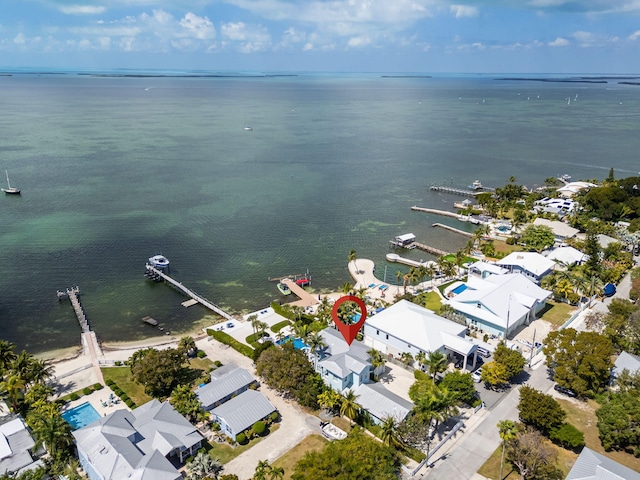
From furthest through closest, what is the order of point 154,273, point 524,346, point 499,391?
point 154,273 < point 524,346 < point 499,391

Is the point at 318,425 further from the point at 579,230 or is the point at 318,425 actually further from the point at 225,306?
the point at 579,230

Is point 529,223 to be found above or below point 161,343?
above

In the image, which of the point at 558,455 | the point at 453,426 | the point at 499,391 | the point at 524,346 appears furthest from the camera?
the point at 524,346

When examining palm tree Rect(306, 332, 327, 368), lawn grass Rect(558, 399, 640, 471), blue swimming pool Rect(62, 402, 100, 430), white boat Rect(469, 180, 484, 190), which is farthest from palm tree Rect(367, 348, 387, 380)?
white boat Rect(469, 180, 484, 190)

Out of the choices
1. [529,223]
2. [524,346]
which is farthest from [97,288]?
[529,223]

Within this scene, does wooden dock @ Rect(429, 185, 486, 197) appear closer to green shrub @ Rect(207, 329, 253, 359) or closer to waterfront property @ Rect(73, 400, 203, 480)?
green shrub @ Rect(207, 329, 253, 359)

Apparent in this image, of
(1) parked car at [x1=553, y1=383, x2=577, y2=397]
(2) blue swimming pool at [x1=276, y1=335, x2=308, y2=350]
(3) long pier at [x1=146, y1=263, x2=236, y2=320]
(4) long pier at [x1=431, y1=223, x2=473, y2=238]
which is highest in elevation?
(4) long pier at [x1=431, y1=223, x2=473, y2=238]

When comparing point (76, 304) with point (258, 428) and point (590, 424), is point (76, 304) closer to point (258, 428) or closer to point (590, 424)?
point (258, 428)
